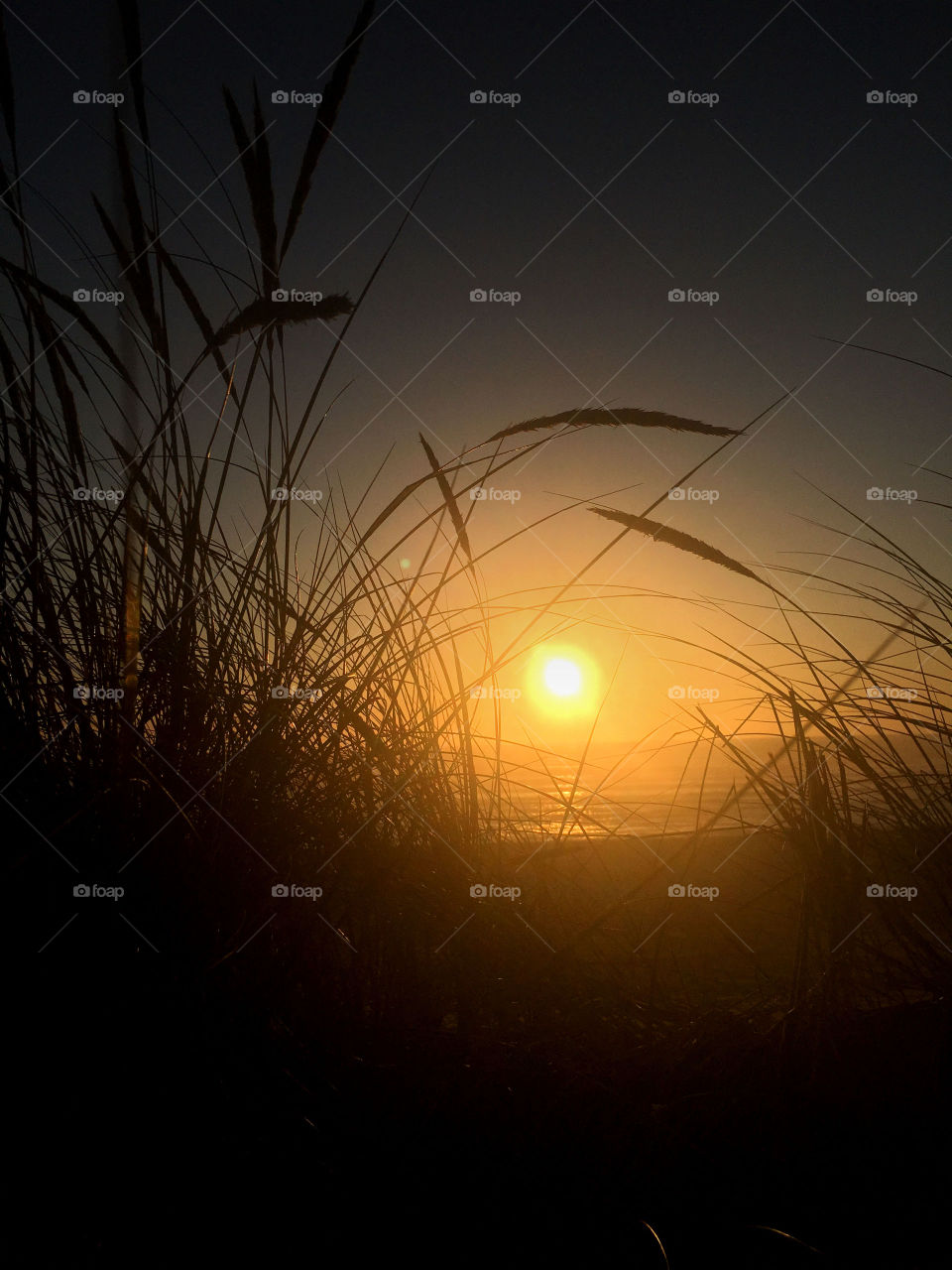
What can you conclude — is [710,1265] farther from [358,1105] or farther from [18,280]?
[18,280]

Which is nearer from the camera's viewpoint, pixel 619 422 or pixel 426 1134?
pixel 426 1134

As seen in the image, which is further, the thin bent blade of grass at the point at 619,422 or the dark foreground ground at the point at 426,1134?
the thin bent blade of grass at the point at 619,422

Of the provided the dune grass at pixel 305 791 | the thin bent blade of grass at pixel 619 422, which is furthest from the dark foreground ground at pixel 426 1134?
the thin bent blade of grass at pixel 619 422

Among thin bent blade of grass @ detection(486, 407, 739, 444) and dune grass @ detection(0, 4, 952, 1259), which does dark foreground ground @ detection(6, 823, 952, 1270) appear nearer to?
dune grass @ detection(0, 4, 952, 1259)

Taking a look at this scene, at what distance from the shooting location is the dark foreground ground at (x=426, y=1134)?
73 cm

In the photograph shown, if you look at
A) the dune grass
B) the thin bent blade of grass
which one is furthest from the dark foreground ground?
the thin bent blade of grass

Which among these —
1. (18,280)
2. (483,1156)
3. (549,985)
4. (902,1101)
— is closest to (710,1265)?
(483,1156)

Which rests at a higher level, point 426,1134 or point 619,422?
point 619,422

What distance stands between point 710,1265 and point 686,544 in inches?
33.5

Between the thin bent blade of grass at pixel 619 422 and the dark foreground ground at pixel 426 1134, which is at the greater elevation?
the thin bent blade of grass at pixel 619 422

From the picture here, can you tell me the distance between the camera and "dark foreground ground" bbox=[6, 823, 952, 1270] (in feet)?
2.40

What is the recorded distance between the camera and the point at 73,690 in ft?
3.70

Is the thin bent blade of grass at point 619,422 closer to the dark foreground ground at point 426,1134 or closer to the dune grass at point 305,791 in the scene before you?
the dune grass at point 305,791

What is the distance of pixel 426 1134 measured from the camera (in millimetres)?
864
